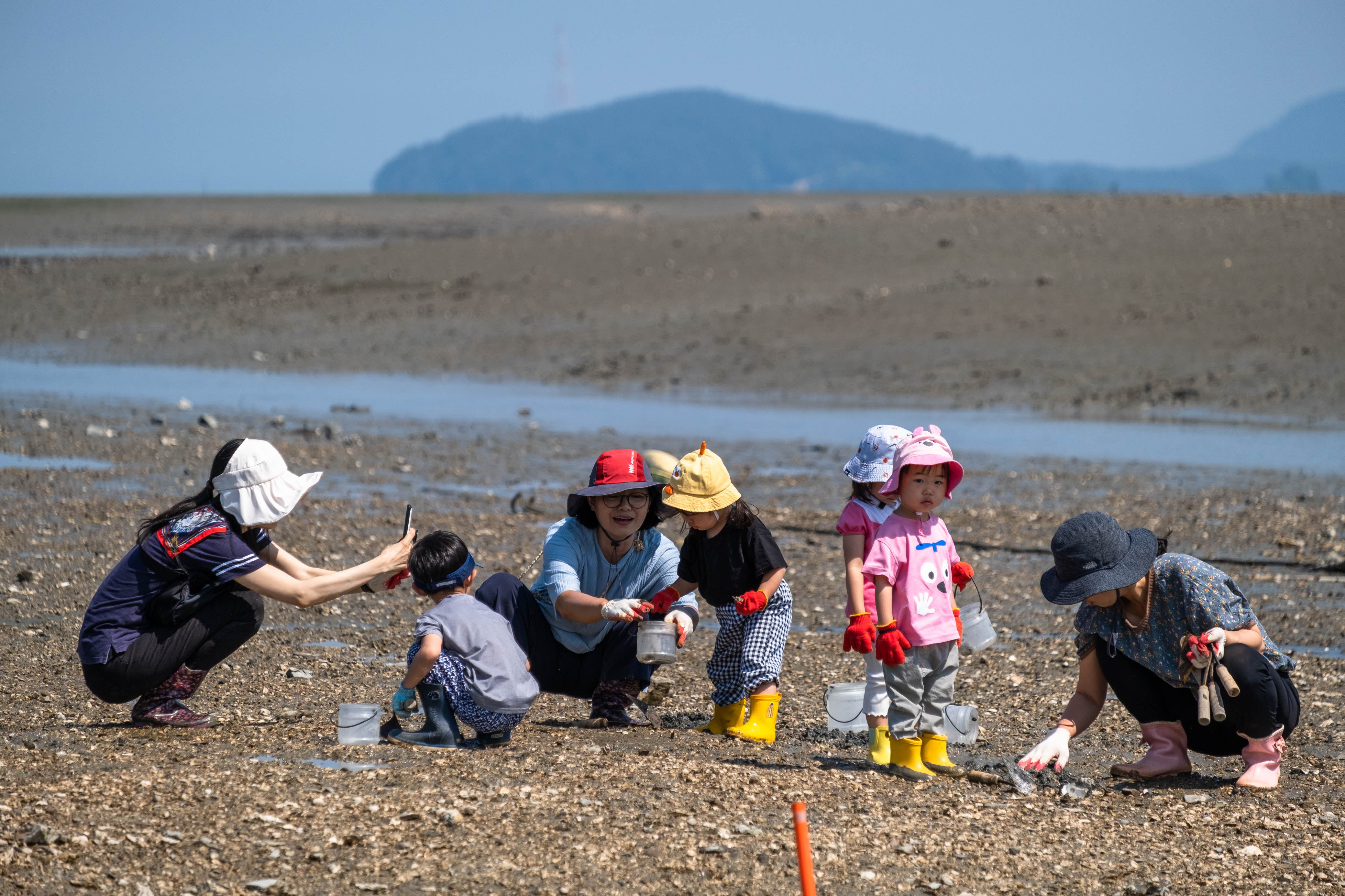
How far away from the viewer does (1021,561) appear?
9398 millimetres

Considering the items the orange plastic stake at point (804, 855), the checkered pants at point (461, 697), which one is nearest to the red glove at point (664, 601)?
the checkered pants at point (461, 697)

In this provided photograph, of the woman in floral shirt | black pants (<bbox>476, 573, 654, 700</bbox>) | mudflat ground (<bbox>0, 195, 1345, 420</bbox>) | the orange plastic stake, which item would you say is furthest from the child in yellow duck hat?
mudflat ground (<bbox>0, 195, 1345, 420</bbox>)

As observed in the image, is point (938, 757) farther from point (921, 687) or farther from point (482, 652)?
point (482, 652)

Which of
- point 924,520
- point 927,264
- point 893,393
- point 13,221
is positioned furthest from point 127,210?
point 924,520

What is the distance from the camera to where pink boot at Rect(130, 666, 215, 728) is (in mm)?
5574

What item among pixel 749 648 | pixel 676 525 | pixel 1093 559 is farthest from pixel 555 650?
pixel 676 525

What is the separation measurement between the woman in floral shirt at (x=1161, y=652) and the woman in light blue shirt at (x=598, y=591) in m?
1.50

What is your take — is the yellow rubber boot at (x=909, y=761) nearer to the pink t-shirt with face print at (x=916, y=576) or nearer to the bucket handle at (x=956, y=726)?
the pink t-shirt with face print at (x=916, y=576)

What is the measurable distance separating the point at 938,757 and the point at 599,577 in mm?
1559

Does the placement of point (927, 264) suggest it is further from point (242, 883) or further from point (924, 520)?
point (242, 883)

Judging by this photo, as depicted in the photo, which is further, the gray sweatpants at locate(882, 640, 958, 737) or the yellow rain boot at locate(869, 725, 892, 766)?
the yellow rain boot at locate(869, 725, 892, 766)

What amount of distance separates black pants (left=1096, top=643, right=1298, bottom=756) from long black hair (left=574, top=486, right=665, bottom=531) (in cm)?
179

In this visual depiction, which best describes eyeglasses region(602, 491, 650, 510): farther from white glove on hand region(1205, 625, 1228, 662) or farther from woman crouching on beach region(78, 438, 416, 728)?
white glove on hand region(1205, 625, 1228, 662)

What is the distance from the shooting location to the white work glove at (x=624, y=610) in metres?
5.48
